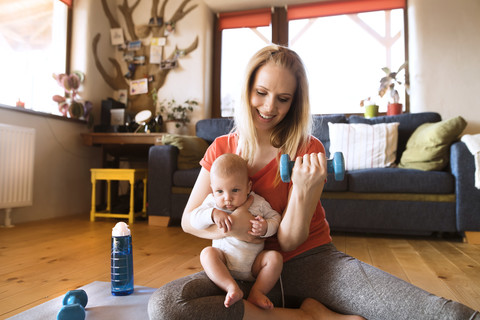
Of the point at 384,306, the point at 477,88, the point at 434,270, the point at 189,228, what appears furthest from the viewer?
the point at 477,88

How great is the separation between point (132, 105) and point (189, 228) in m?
3.28

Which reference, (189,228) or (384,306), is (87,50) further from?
(384,306)

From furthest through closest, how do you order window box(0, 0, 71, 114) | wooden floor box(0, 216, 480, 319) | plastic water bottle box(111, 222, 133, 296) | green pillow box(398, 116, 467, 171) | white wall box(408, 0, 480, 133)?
white wall box(408, 0, 480, 133), window box(0, 0, 71, 114), green pillow box(398, 116, 467, 171), wooden floor box(0, 216, 480, 319), plastic water bottle box(111, 222, 133, 296)

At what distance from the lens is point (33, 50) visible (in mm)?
3264

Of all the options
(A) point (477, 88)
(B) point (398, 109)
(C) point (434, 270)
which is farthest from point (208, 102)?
(C) point (434, 270)

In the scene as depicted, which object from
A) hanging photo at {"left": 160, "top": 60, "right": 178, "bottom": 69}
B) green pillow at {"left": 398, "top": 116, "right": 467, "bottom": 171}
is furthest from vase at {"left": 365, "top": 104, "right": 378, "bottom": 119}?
hanging photo at {"left": 160, "top": 60, "right": 178, "bottom": 69}

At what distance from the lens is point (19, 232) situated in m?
2.48

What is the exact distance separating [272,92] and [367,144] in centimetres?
193

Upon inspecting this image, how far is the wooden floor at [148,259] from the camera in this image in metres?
1.35

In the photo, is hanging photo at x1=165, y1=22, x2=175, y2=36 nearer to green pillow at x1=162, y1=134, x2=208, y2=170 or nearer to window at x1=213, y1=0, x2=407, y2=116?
window at x1=213, y1=0, x2=407, y2=116

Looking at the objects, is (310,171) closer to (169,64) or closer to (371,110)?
(371,110)

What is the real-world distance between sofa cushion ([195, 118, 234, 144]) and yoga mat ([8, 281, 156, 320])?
85.3 inches

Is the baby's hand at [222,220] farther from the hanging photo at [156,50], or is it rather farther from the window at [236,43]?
the hanging photo at [156,50]

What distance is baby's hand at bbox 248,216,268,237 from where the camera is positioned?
93 centimetres
